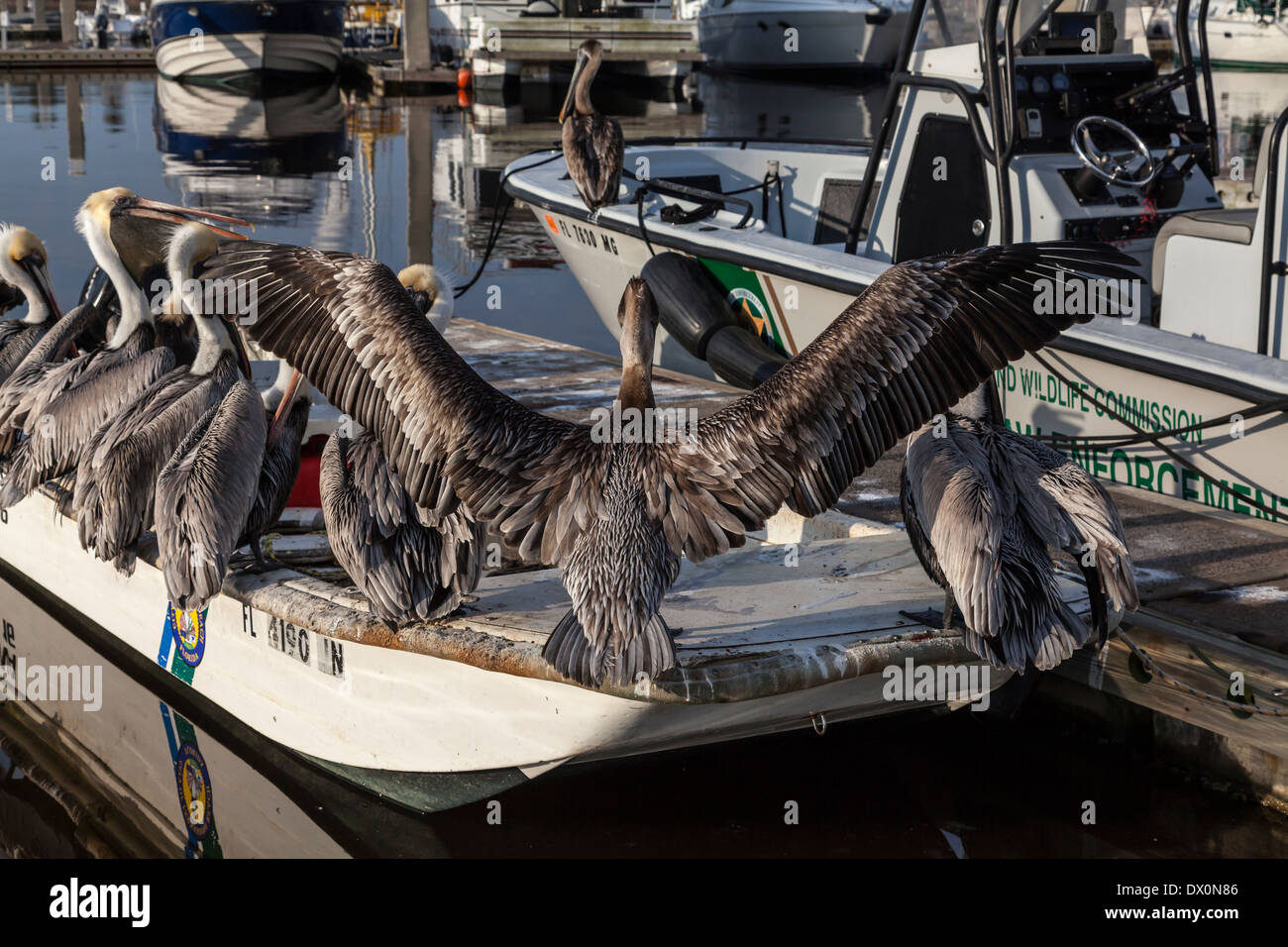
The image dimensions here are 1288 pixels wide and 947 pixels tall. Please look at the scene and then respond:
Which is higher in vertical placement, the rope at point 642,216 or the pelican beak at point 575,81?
the pelican beak at point 575,81

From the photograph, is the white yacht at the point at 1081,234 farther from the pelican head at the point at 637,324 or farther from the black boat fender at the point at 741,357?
the pelican head at the point at 637,324

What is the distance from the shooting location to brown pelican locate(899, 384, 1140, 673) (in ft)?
13.1

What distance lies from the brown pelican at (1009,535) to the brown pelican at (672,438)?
0.33 meters

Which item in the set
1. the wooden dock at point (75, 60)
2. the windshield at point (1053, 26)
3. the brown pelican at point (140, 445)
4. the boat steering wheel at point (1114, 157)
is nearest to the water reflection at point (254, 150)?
the wooden dock at point (75, 60)

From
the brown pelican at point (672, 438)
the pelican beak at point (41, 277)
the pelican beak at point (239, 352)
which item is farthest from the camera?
the pelican beak at point (41, 277)

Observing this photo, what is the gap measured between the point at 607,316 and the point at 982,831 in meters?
5.85

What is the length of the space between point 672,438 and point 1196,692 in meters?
2.04

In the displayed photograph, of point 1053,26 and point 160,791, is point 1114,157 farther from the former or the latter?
point 160,791

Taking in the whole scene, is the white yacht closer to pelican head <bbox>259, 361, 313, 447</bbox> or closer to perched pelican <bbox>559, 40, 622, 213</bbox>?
perched pelican <bbox>559, 40, 622, 213</bbox>

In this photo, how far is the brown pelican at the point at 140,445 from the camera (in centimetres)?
509

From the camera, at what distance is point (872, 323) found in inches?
154

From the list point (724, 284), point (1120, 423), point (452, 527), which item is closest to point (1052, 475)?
point (452, 527)

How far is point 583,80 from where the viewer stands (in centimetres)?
1184

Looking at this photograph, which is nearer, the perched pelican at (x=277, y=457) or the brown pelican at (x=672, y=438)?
the brown pelican at (x=672, y=438)
